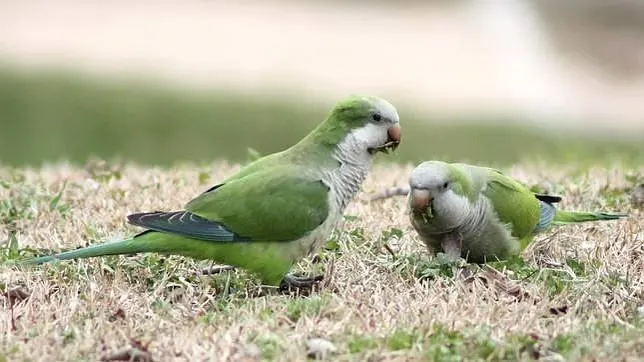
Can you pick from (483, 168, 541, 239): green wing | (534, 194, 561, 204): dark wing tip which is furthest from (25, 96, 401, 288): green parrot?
(534, 194, 561, 204): dark wing tip

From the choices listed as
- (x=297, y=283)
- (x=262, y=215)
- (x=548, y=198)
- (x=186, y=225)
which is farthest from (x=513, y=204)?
(x=186, y=225)

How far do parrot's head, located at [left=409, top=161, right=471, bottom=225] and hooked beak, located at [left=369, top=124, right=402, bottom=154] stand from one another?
0.14 meters

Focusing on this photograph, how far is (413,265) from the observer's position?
4.56 meters

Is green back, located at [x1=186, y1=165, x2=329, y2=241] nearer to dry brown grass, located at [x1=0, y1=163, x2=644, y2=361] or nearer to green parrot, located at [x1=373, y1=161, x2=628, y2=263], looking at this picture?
dry brown grass, located at [x1=0, y1=163, x2=644, y2=361]

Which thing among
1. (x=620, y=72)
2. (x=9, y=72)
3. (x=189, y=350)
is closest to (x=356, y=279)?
(x=189, y=350)

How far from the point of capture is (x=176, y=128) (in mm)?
12234

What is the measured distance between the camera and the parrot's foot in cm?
441

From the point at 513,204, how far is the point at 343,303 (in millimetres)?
1060

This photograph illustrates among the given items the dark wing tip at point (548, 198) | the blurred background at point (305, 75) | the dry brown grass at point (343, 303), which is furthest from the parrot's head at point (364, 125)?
the blurred background at point (305, 75)

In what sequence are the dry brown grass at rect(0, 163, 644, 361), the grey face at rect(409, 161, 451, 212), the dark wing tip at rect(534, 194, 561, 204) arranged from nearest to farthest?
the dry brown grass at rect(0, 163, 644, 361), the grey face at rect(409, 161, 451, 212), the dark wing tip at rect(534, 194, 561, 204)

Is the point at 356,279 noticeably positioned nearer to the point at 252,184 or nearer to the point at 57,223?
the point at 252,184

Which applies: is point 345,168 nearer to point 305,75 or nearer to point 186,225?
point 186,225

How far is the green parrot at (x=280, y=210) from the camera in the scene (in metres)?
4.30

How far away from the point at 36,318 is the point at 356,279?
4.14 ft
